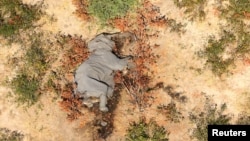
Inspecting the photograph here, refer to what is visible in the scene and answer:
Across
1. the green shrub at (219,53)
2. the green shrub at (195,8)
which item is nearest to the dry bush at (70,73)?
the green shrub at (195,8)

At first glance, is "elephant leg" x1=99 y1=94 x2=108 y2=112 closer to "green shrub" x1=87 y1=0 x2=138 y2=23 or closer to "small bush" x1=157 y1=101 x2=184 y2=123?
"small bush" x1=157 y1=101 x2=184 y2=123

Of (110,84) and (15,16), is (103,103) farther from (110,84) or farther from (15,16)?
(15,16)

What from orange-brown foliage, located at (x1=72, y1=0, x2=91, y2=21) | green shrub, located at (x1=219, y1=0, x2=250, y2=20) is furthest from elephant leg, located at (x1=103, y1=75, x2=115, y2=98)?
green shrub, located at (x1=219, y1=0, x2=250, y2=20)

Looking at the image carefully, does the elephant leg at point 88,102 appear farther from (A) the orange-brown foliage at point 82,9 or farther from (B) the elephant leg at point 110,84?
(A) the orange-brown foliage at point 82,9

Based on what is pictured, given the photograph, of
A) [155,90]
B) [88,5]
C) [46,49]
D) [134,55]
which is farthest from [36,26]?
[155,90]

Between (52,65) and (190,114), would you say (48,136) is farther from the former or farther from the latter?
(190,114)

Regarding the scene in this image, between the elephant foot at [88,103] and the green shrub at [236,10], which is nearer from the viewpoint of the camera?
the elephant foot at [88,103]
